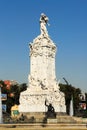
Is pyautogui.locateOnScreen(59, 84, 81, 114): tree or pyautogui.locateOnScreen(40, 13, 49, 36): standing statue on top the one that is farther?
pyautogui.locateOnScreen(59, 84, 81, 114): tree

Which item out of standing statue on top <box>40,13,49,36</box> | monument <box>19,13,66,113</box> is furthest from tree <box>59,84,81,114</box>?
standing statue on top <box>40,13,49,36</box>

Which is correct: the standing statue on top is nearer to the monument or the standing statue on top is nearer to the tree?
the monument

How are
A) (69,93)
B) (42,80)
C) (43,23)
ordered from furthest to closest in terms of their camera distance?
(69,93)
(43,23)
(42,80)

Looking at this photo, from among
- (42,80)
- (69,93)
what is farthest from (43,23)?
(69,93)

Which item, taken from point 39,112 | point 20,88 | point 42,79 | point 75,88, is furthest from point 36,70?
point 75,88

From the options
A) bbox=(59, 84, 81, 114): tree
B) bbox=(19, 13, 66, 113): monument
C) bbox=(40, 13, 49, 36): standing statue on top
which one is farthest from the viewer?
bbox=(59, 84, 81, 114): tree

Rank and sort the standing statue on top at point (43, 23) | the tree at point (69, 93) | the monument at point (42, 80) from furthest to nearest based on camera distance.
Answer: the tree at point (69, 93), the standing statue on top at point (43, 23), the monument at point (42, 80)

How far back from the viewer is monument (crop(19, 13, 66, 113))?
179 feet

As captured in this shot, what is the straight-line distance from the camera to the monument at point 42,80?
54656mm

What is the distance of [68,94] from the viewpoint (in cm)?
8731

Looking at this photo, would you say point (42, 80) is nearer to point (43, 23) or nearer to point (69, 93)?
point (43, 23)

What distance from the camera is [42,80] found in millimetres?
55625

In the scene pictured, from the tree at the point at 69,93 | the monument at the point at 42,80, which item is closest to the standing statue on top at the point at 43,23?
the monument at the point at 42,80

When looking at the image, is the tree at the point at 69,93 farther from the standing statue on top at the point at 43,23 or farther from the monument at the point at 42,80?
the standing statue on top at the point at 43,23
